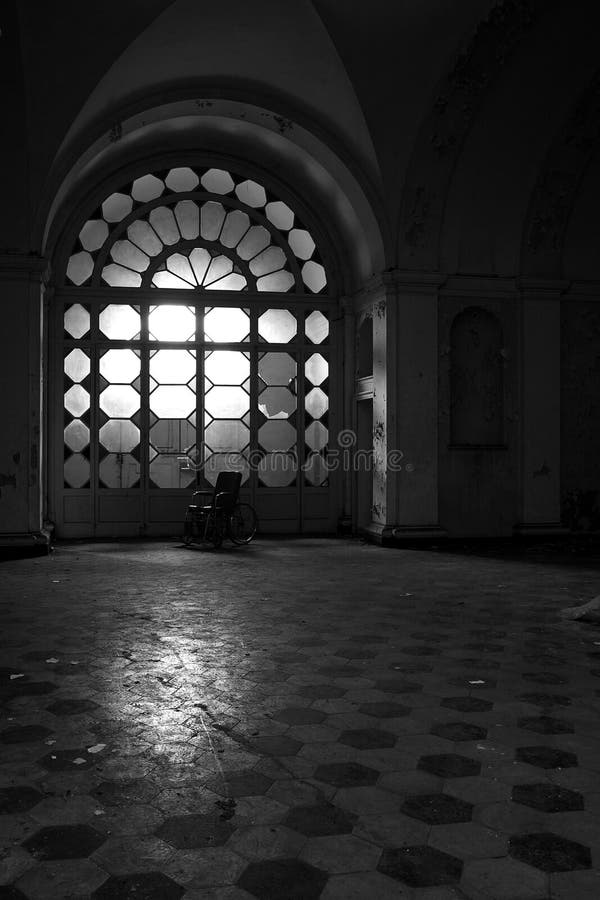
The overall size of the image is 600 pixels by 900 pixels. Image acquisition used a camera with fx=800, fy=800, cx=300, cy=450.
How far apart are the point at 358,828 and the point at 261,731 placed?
3.28ft

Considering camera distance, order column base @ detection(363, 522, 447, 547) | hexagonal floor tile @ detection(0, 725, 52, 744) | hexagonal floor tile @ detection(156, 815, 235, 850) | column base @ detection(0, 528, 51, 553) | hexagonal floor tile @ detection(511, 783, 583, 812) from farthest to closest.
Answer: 1. column base @ detection(363, 522, 447, 547)
2. column base @ detection(0, 528, 51, 553)
3. hexagonal floor tile @ detection(0, 725, 52, 744)
4. hexagonal floor tile @ detection(511, 783, 583, 812)
5. hexagonal floor tile @ detection(156, 815, 235, 850)

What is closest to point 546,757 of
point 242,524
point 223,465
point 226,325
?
point 242,524

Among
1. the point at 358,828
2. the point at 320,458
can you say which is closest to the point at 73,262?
the point at 320,458

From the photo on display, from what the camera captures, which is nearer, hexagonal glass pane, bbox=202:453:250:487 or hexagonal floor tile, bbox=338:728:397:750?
hexagonal floor tile, bbox=338:728:397:750

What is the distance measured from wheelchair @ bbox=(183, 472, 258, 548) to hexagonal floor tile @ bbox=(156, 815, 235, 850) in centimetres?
756

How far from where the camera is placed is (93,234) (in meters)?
11.8

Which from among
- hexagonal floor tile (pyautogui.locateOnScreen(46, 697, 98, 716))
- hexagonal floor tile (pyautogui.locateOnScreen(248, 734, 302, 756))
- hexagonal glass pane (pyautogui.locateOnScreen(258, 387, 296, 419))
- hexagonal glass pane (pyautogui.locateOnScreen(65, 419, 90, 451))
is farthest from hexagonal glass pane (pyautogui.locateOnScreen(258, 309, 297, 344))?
hexagonal floor tile (pyautogui.locateOnScreen(248, 734, 302, 756))

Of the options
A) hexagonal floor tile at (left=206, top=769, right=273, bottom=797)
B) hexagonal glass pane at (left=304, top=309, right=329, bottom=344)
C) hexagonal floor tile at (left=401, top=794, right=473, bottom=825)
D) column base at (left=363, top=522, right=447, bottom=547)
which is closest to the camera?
hexagonal floor tile at (left=401, top=794, right=473, bottom=825)

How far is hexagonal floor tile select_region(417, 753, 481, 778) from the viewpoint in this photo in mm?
3115

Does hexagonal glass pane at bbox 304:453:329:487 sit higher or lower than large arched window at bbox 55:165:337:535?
lower

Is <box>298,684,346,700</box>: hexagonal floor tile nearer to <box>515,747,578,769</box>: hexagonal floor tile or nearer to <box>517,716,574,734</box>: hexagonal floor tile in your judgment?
<box>517,716,574,734</box>: hexagonal floor tile

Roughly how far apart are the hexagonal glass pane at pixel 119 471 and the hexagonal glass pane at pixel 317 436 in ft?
8.63

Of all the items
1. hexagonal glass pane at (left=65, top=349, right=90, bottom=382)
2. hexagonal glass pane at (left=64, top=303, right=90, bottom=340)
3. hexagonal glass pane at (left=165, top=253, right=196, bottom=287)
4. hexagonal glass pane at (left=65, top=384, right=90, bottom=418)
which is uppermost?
hexagonal glass pane at (left=165, top=253, right=196, bottom=287)

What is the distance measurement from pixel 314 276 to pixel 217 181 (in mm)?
2056
